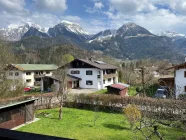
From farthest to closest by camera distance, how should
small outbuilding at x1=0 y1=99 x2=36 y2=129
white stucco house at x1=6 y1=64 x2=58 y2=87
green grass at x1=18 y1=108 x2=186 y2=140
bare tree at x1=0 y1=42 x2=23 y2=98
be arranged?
white stucco house at x1=6 y1=64 x2=58 y2=87 → bare tree at x1=0 y1=42 x2=23 y2=98 → small outbuilding at x1=0 y1=99 x2=36 y2=129 → green grass at x1=18 y1=108 x2=186 y2=140

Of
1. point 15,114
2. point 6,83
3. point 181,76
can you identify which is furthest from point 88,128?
point 181,76

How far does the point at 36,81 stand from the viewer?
177 feet

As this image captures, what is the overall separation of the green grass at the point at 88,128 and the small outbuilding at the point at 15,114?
3.55ft

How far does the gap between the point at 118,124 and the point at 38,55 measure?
102272 millimetres

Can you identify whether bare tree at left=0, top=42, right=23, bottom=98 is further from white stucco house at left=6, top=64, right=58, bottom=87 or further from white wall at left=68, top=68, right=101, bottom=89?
white wall at left=68, top=68, right=101, bottom=89

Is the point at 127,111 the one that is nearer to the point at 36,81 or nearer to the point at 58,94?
the point at 58,94

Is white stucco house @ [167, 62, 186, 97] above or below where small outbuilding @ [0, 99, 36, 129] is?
above

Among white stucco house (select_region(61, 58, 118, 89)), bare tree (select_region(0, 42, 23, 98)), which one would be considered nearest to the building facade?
white stucco house (select_region(61, 58, 118, 89))

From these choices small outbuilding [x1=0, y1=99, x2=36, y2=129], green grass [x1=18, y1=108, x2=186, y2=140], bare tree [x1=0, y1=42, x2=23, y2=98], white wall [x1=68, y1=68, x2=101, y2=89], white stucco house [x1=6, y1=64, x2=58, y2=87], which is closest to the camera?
green grass [x1=18, y1=108, x2=186, y2=140]

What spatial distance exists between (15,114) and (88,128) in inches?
275

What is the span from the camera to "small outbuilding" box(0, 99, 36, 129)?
55.4ft

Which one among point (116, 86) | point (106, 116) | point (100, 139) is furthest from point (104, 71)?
point (100, 139)

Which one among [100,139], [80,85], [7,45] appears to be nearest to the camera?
[100,139]

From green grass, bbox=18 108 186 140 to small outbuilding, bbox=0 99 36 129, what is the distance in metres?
1.08
